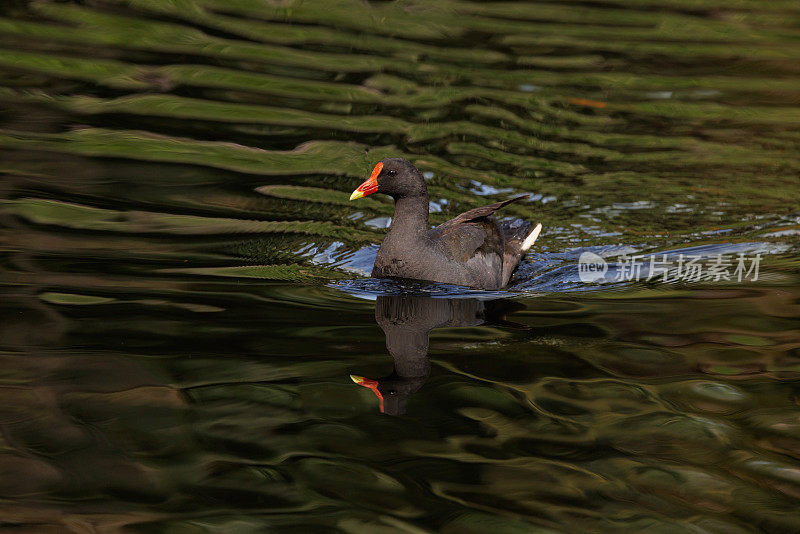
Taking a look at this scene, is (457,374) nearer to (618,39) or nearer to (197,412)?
(197,412)

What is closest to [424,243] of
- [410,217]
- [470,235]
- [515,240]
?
[410,217]

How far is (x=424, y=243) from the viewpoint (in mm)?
6750

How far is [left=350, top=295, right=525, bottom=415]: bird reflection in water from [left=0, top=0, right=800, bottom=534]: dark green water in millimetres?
27

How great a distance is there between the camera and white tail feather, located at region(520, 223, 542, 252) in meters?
7.76

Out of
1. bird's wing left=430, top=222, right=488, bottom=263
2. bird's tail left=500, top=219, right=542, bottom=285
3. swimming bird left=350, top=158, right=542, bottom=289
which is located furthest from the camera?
bird's tail left=500, top=219, right=542, bottom=285

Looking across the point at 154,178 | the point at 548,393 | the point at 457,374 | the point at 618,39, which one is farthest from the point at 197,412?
the point at 618,39

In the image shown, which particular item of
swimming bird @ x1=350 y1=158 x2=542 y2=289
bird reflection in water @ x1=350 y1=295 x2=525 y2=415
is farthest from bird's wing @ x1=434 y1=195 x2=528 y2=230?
bird reflection in water @ x1=350 y1=295 x2=525 y2=415

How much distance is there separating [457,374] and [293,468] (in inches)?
46.2

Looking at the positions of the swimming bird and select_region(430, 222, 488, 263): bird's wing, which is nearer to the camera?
the swimming bird

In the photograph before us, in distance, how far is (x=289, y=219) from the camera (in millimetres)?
7879

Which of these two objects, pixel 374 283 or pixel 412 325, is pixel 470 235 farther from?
pixel 412 325

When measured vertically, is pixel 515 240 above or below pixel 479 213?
below

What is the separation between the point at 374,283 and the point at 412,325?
1.07 meters

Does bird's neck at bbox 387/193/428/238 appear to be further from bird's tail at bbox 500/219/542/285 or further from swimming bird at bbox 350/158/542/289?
bird's tail at bbox 500/219/542/285
